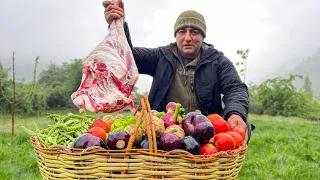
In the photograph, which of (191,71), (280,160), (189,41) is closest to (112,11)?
(189,41)

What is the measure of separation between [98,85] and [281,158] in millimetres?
5482

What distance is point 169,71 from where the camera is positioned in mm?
3977

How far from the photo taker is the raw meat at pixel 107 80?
247 cm

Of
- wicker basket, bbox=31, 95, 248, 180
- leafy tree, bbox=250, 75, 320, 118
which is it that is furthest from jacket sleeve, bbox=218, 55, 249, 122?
leafy tree, bbox=250, 75, 320, 118

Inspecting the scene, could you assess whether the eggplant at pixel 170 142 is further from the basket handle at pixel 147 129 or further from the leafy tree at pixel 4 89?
the leafy tree at pixel 4 89

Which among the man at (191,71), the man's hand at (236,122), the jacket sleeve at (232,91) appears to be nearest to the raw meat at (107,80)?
the man's hand at (236,122)

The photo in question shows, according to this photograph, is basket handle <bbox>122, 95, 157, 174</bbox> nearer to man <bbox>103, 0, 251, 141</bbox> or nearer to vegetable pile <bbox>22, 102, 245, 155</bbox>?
vegetable pile <bbox>22, 102, 245, 155</bbox>

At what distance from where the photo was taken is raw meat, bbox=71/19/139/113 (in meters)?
2.47

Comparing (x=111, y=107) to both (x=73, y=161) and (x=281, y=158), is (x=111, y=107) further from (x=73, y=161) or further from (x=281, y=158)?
(x=281, y=158)

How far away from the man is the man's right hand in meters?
1.03

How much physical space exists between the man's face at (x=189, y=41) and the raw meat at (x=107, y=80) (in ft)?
3.93

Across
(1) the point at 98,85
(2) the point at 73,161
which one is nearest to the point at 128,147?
(2) the point at 73,161

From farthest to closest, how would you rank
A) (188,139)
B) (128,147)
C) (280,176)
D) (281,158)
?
(281,158)
(280,176)
(188,139)
(128,147)

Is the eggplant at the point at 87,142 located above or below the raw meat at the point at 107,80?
below
